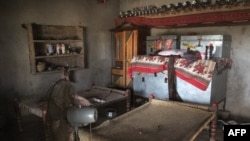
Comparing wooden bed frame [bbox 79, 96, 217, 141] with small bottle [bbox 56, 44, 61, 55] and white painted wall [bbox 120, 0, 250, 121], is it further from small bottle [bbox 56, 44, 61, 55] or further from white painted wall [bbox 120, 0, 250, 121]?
small bottle [bbox 56, 44, 61, 55]

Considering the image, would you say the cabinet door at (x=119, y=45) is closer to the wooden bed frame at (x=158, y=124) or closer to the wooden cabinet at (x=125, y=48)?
the wooden cabinet at (x=125, y=48)

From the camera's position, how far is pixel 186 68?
3104 millimetres

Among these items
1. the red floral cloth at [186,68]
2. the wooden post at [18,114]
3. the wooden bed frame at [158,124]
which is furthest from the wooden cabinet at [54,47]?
the wooden bed frame at [158,124]

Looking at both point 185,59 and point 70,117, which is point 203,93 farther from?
point 70,117

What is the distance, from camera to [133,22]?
455 cm

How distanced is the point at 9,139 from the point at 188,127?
2577mm

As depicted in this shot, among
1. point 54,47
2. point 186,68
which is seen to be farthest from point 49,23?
point 186,68

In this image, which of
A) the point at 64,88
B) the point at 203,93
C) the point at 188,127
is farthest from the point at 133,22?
the point at 64,88

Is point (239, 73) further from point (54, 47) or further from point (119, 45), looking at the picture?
point (54, 47)

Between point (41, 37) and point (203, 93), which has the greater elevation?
point (41, 37)

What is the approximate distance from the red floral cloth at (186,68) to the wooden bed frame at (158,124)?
0.60 m

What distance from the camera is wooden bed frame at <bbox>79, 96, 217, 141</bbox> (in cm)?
171

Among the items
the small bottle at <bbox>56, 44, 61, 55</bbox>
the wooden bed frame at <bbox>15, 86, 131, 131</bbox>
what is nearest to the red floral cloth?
the wooden bed frame at <bbox>15, 86, 131, 131</bbox>

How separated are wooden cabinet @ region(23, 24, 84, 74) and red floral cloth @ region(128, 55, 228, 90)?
1.39m
